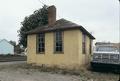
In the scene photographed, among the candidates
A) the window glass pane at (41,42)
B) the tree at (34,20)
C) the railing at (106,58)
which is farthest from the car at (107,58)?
the tree at (34,20)

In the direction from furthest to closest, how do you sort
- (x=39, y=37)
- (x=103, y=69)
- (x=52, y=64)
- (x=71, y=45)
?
(x=39, y=37) < (x=52, y=64) < (x=71, y=45) < (x=103, y=69)

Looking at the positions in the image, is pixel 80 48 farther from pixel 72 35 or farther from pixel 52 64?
pixel 52 64

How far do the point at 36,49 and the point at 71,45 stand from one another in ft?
16.7

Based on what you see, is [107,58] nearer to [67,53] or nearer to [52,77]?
[67,53]

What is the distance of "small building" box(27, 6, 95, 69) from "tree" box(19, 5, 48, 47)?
341 inches

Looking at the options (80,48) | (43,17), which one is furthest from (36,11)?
(80,48)

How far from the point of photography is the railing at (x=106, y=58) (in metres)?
17.9

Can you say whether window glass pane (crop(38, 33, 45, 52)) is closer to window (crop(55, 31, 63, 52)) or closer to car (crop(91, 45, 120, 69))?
window (crop(55, 31, 63, 52))

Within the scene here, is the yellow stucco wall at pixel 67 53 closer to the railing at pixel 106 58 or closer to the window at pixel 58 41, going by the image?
the window at pixel 58 41

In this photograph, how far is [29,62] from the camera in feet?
80.5

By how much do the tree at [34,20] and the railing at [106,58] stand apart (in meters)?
16.4

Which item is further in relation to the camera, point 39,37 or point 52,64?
point 39,37

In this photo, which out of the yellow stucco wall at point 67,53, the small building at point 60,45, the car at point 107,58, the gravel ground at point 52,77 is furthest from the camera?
the small building at point 60,45

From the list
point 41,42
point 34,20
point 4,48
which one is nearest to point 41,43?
point 41,42
